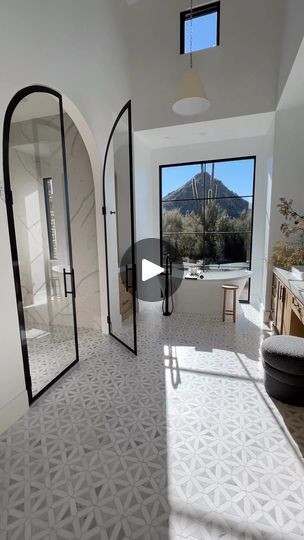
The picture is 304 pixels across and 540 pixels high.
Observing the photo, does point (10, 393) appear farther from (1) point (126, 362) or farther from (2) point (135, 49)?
(2) point (135, 49)

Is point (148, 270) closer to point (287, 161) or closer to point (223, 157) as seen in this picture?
point (223, 157)

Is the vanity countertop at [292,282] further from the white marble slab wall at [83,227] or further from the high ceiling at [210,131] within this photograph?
the white marble slab wall at [83,227]

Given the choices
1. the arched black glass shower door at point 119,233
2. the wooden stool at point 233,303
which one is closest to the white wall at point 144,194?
the arched black glass shower door at point 119,233

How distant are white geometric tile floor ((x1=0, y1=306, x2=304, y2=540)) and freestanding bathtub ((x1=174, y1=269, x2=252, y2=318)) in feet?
5.21

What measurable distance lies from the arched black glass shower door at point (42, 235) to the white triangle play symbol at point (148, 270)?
181cm

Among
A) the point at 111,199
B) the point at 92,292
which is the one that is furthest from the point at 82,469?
the point at 111,199

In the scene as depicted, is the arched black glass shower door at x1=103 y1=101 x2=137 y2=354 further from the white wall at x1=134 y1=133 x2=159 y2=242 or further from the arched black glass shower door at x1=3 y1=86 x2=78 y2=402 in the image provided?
the arched black glass shower door at x1=3 y1=86 x2=78 y2=402

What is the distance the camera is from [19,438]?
2021 millimetres

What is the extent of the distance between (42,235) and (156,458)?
3.17 metres

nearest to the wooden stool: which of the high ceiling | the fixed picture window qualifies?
the high ceiling

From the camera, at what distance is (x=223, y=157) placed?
16.8ft

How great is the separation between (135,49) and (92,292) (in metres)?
3.91

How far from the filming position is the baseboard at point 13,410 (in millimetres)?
2080

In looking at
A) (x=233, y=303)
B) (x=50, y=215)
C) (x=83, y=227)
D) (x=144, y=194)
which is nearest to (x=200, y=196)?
(x=144, y=194)
